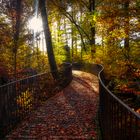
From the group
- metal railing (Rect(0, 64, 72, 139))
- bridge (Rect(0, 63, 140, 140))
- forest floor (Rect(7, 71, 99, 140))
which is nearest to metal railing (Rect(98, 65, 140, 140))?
bridge (Rect(0, 63, 140, 140))

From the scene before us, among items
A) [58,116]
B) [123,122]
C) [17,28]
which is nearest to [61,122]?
[58,116]

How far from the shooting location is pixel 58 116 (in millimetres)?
9367

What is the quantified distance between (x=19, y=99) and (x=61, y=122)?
1.51 m

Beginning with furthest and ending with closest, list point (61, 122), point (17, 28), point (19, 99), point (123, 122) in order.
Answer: point (17, 28), point (19, 99), point (61, 122), point (123, 122)

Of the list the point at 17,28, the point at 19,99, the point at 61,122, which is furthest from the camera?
the point at 17,28

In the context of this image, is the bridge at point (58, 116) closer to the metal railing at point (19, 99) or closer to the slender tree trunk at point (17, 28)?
the metal railing at point (19, 99)

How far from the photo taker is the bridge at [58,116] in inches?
197

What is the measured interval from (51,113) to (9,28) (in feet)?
24.2

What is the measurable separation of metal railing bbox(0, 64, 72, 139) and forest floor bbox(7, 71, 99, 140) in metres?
0.23

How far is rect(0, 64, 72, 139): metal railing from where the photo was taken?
7.54 meters

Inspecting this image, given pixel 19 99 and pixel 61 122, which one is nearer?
pixel 61 122

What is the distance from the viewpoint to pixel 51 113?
9.77 meters

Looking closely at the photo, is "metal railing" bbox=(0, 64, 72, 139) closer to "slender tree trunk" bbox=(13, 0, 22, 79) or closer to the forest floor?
the forest floor

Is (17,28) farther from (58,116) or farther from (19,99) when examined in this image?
(58,116)
